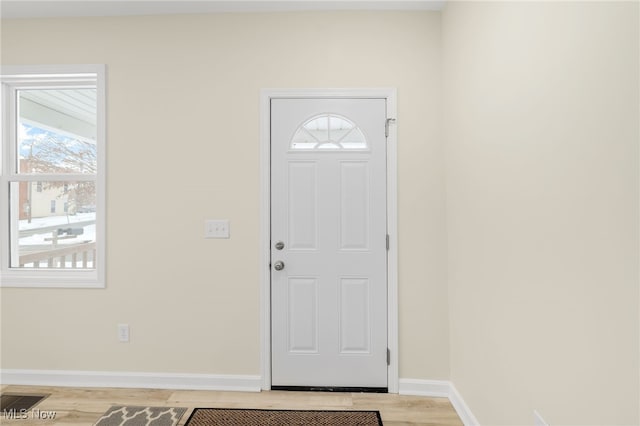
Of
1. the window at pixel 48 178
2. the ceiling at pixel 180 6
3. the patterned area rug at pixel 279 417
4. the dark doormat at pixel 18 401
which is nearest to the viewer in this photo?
the patterned area rug at pixel 279 417

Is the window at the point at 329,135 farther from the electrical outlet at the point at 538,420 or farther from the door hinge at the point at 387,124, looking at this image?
the electrical outlet at the point at 538,420

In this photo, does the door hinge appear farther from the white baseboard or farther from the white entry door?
the white baseboard

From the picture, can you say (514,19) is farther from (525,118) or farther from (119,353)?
(119,353)

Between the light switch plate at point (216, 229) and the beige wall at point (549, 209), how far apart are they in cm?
155

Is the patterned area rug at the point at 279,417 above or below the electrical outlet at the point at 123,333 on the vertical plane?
below

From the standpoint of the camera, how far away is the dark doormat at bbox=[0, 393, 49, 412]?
7.48 ft

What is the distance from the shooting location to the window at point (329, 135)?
97.8 inches

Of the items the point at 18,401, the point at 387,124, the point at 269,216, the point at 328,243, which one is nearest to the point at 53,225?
the point at 18,401

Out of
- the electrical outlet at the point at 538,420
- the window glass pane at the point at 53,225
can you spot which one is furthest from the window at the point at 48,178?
the electrical outlet at the point at 538,420

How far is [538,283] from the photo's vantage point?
1.40 meters

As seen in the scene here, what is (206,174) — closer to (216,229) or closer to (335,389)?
(216,229)

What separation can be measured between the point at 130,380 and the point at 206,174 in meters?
1.54

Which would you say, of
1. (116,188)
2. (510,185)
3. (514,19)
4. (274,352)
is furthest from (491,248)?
(116,188)

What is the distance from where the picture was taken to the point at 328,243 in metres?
2.49
